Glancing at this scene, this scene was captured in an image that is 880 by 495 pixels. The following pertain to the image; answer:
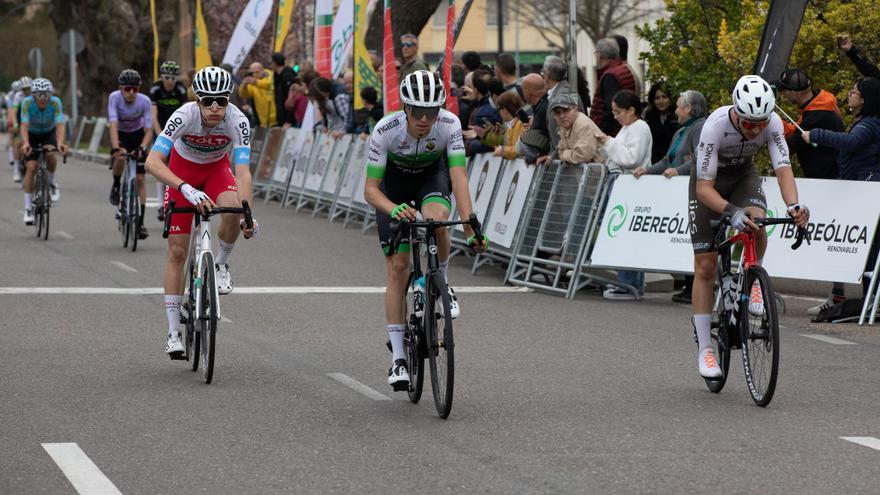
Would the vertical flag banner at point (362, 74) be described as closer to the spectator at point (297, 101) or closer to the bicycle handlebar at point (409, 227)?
the spectator at point (297, 101)

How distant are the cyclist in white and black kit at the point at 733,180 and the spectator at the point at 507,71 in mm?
7861

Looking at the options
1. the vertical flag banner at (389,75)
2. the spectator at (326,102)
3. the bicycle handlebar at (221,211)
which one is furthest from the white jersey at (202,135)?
the spectator at (326,102)

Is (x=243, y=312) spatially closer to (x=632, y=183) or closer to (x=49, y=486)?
(x=632, y=183)

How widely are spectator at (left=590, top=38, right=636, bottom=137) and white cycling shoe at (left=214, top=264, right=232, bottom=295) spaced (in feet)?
22.0

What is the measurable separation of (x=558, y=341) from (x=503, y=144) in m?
5.37

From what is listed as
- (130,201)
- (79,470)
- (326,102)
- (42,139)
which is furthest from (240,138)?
(326,102)

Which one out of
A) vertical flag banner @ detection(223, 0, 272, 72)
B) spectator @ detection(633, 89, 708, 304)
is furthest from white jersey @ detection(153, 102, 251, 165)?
vertical flag banner @ detection(223, 0, 272, 72)

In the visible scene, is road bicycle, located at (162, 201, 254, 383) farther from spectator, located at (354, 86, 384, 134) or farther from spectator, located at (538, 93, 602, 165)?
spectator, located at (354, 86, 384, 134)

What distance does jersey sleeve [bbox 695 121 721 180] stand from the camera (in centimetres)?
925

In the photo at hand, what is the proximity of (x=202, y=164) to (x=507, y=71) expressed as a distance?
754cm

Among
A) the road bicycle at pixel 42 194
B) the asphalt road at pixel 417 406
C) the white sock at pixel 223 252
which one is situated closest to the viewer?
the asphalt road at pixel 417 406

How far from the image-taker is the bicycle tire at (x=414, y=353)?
870 centimetres

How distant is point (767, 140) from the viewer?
930 cm

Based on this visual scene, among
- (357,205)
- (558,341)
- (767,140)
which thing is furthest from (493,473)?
(357,205)
